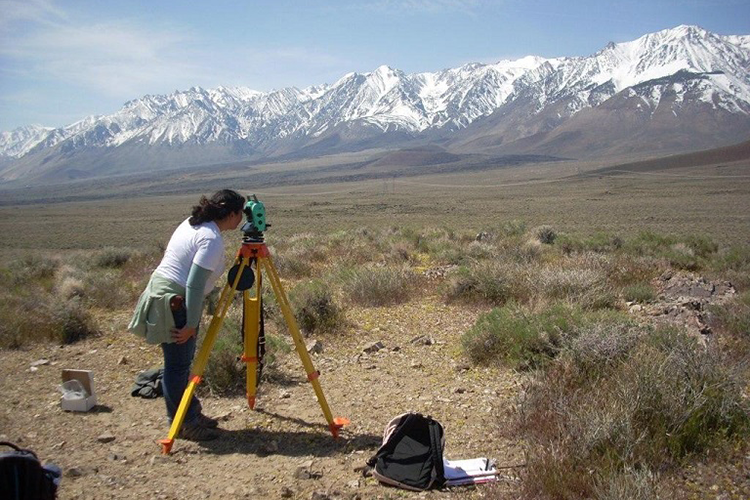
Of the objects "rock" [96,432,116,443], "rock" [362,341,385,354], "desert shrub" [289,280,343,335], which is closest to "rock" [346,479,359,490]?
"rock" [96,432,116,443]

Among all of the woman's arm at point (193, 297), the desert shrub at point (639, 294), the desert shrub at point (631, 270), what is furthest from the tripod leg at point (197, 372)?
the desert shrub at point (631, 270)

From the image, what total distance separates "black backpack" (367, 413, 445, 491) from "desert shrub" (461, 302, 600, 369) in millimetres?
1679

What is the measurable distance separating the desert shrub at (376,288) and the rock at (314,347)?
72.9 inches

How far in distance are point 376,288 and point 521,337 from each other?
10.1 ft

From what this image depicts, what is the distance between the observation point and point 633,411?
3363 mm

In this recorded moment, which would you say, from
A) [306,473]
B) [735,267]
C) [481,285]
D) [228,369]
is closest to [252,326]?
[228,369]

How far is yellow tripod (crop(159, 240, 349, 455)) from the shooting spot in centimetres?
387

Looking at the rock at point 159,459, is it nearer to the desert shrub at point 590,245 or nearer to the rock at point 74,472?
the rock at point 74,472

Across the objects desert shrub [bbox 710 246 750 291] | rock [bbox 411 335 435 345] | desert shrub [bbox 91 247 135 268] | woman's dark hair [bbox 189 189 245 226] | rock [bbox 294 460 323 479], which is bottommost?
desert shrub [bbox 710 246 750 291]

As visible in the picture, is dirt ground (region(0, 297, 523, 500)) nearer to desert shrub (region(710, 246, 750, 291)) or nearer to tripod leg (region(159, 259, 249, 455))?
tripod leg (region(159, 259, 249, 455))

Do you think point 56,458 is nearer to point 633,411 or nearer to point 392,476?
point 392,476

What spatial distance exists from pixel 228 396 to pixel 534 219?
3328 cm

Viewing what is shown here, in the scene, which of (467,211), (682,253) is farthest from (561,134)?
(682,253)

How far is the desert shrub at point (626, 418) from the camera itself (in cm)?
296
